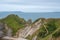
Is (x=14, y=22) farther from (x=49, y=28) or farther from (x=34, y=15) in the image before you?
(x=49, y=28)

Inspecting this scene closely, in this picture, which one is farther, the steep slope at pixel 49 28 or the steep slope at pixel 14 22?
the steep slope at pixel 14 22

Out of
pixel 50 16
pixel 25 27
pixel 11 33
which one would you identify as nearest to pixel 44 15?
pixel 50 16

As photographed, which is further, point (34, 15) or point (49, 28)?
point (34, 15)

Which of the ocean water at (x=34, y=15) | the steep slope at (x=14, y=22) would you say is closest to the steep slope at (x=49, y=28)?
the ocean water at (x=34, y=15)

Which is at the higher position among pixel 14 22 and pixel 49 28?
pixel 14 22

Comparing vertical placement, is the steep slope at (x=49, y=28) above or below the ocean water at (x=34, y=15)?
below

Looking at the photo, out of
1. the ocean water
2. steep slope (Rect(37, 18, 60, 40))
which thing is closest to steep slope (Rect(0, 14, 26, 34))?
the ocean water

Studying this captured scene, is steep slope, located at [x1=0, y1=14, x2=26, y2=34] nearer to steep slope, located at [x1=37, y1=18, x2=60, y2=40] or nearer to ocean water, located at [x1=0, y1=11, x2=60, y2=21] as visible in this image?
ocean water, located at [x1=0, y1=11, x2=60, y2=21]

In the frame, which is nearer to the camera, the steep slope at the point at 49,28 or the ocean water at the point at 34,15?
the steep slope at the point at 49,28

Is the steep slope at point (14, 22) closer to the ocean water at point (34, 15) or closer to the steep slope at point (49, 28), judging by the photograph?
the ocean water at point (34, 15)

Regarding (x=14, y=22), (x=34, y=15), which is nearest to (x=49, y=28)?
(x=34, y=15)
